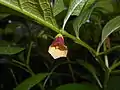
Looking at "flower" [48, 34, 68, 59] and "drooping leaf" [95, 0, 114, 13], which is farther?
"drooping leaf" [95, 0, 114, 13]

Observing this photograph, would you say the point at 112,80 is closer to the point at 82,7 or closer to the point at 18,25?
the point at 82,7

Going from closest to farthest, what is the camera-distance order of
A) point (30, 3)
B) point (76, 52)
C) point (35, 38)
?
1. point (30, 3)
2. point (35, 38)
3. point (76, 52)

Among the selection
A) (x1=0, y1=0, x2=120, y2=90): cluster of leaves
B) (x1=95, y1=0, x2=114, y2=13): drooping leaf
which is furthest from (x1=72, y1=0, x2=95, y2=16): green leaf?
(x1=95, y1=0, x2=114, y2=13): drooping leaf

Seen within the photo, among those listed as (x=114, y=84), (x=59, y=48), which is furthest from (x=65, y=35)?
(x=114, y=84)

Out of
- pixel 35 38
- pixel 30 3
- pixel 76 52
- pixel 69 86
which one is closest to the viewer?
pixel 30 3

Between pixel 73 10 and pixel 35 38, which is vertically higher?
pixel 73 10

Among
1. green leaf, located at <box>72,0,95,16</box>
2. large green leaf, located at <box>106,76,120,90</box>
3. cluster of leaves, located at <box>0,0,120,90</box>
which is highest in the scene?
green leaf, located at <box>72,0,95,16</box>

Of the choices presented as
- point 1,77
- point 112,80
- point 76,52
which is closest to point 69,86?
point 112,80

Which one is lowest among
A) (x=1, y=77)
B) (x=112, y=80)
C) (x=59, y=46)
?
(x=1, y=77)

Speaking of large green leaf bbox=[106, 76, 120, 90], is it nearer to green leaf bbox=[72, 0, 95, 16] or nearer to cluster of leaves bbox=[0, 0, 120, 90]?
cluster of leaves bbox=[0, 0, 120, 90]
